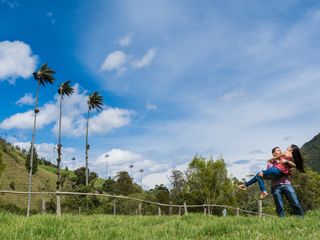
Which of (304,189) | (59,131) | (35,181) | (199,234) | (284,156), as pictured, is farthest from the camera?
(35,181)

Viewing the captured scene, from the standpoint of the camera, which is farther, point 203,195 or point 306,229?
point 203,195

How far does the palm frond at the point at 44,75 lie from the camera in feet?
311

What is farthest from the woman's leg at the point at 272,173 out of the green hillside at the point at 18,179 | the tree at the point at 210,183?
the green hillside at the point at 18,179

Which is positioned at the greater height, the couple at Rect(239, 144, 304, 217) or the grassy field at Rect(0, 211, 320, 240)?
the couple at Rect(239, 144, 304, 217)

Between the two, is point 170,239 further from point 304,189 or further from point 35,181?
point 35,181

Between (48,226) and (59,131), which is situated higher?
(59,131)

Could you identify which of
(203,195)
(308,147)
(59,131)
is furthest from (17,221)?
(308,147)

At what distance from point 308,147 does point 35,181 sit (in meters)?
107

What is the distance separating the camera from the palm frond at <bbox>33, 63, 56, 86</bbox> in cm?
9488

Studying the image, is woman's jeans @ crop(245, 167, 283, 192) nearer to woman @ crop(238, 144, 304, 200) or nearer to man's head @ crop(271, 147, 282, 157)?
woman @ crop(238, 144, 304, 200)

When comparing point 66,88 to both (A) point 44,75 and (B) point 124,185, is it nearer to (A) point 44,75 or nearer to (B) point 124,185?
(A) point 44,75

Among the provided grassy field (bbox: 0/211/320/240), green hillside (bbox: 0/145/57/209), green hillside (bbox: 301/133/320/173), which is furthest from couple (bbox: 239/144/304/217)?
green hillside (bbox: 301/133/320/173)

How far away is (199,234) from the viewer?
8016mm

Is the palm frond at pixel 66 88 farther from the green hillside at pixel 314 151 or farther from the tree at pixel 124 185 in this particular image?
the green hillside at pixel 314 151
